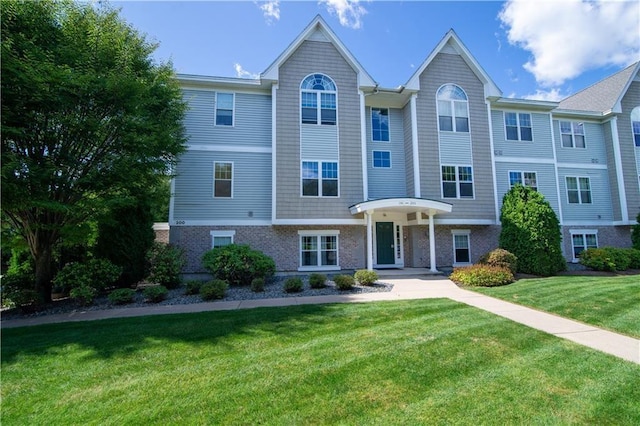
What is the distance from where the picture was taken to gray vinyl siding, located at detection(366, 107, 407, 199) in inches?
614

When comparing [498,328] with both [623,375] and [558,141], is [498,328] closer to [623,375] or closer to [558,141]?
[623,375]

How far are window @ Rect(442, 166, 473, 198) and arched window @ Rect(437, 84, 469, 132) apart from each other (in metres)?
2.12

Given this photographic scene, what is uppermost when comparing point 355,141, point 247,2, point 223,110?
point 247,2

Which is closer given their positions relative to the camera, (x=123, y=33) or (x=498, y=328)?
(x=498, y=328)

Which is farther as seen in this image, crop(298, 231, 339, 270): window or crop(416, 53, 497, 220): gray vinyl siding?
crop(416, 53, 497, 220): gray vinyl siding

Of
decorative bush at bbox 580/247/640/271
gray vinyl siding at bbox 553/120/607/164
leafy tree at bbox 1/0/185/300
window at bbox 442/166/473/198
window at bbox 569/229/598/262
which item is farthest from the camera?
gray vinyl siding at bbox 553/120/607/164

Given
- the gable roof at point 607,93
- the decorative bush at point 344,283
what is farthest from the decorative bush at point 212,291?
the gable roof at point 607,93

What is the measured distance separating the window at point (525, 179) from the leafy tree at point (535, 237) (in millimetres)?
3301

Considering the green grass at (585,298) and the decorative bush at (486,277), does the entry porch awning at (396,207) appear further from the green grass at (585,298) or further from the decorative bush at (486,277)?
the green grass at (585,298)

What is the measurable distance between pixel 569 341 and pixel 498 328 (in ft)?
3.46

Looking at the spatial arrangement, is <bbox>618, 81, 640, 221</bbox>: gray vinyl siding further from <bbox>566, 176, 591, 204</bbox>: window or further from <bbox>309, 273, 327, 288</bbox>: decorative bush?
<bbox>309, 273, 327, 288</bbox>: decorative bush

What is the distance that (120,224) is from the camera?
10.9 metres

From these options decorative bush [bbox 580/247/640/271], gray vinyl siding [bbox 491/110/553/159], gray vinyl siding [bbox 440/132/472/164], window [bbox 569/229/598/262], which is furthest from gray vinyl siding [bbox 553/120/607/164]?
gray vinyl siding [bbox 440/132/472/164]

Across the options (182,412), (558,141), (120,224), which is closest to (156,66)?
(120,224)
